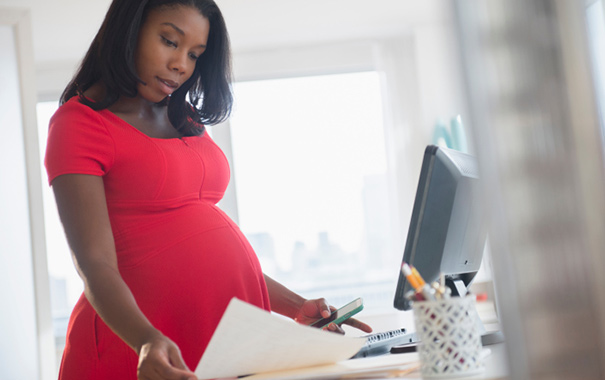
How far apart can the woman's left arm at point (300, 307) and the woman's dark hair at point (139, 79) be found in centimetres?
37

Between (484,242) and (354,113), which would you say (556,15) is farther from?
(354,113)

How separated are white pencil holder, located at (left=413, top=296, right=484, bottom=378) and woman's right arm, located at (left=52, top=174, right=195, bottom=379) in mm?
318

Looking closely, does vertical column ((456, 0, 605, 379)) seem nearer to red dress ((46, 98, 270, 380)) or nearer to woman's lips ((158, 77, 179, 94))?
red dress ((46, 98, 270, 380))

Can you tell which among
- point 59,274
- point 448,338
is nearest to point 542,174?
point 448,338

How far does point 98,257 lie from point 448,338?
52cm

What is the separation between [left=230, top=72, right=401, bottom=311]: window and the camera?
14.5ft

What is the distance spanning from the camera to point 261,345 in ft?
2.50

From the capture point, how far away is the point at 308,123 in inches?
178

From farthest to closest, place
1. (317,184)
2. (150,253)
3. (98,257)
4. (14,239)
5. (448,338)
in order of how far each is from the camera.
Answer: (317,184) → (14,239) → (150,253) → (98,257) → (448,338)

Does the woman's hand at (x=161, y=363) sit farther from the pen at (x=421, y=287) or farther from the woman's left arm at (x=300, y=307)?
the woman's left arm at (x=300, y=307)

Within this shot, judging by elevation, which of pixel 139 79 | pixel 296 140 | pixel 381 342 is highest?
pixel 296 140

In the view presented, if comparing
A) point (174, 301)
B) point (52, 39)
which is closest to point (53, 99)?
point (52, 39)

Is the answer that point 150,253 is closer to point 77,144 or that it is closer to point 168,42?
point 77,144

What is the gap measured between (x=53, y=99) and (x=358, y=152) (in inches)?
85.7
